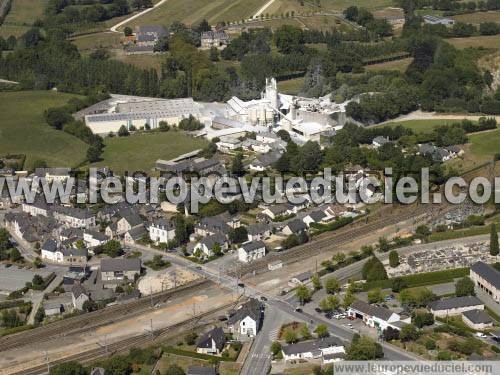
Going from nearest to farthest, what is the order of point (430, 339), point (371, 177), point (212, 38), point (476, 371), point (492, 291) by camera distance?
point (476, 371) → point (430, 339) → point (492, 291) → point (371, 177) → point (212, 38)

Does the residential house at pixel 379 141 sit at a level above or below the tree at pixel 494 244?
above

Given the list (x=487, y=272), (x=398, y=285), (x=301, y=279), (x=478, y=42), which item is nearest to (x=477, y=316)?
(x=487, y=272)

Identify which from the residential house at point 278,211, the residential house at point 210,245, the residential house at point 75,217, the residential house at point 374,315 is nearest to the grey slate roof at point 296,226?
the residential house at point 278,211

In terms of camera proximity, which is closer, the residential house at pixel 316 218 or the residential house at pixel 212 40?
the residential house at pixel 316 218

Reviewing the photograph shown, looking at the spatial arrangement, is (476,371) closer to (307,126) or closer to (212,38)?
(307,126)

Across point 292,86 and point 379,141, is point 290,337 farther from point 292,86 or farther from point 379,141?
point 292,86

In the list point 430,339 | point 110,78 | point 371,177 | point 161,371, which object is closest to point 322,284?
point 430,339

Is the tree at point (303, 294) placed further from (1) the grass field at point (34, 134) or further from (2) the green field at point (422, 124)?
(2) the green field at point (422, 124)

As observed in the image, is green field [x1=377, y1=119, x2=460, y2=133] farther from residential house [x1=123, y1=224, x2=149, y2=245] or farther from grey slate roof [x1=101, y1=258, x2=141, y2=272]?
grey slate roof [x1=101, y1=258, x2=141, y2=272]
